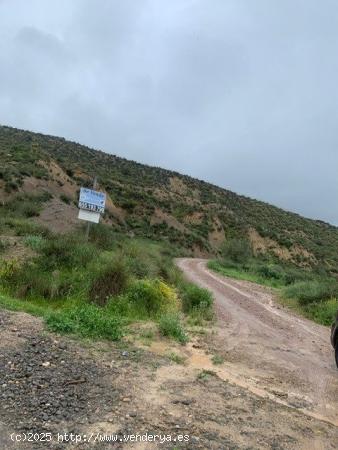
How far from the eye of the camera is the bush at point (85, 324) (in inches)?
321

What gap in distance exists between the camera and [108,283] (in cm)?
1162

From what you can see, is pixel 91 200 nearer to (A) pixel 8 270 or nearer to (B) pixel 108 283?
(A) pixel 8 270

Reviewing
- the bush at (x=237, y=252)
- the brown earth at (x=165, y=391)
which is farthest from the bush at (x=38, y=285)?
the bush at (x=237, y=252)

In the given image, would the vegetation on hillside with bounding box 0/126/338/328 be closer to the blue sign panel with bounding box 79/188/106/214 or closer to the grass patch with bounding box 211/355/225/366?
the grass patch with bounding box 211/355/225/366

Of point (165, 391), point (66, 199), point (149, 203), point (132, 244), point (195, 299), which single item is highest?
point (149, 203)

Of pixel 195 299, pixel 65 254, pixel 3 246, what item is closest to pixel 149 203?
pixel 3 246

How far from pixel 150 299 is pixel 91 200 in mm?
4642

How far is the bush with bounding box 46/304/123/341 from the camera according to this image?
8148 mm

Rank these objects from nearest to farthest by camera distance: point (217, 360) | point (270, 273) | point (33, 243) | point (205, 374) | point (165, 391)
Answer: point (165, 391), point (205, 374), point (217, 360), point (33, 243), point (270, 273)

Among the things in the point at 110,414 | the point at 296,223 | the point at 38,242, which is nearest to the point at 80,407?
the point at 110,414

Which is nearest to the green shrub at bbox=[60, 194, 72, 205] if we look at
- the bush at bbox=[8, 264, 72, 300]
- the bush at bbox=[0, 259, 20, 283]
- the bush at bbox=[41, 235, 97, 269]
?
the bush at bbox=[41, 235, 97, 269]

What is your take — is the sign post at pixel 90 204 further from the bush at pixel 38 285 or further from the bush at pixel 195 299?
the bush at pixel 195 299

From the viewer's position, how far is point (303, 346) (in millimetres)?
10359

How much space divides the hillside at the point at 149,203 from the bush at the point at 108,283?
714 inches
